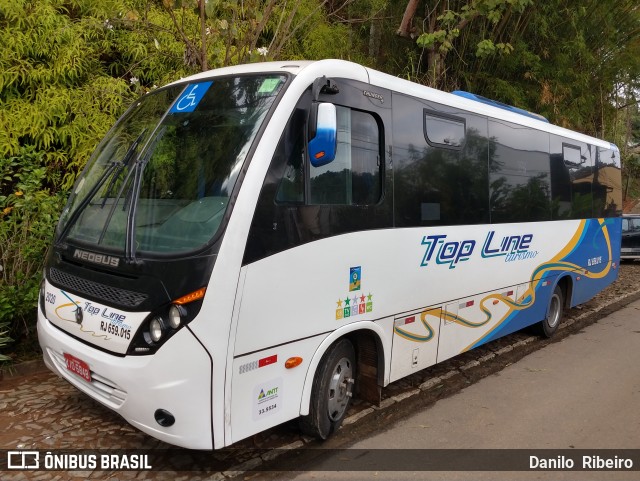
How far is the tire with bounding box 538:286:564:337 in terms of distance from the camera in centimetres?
741

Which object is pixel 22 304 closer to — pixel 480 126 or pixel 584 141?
pixel 480 126

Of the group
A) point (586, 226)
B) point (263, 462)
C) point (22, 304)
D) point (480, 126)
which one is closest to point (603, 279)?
point (586, 226)

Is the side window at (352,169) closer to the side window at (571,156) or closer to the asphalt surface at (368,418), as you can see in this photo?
the asphalt surface at (368,418)

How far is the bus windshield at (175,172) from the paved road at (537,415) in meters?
1.94

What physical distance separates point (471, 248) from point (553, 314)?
10.4ft

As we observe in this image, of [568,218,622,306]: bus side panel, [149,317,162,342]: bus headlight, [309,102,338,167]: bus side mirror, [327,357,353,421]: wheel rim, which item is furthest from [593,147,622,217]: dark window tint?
[149,317,162,342]: bus headlight

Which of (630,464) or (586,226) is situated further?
(586,226)

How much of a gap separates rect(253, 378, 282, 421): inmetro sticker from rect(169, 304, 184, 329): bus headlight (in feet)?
2.24

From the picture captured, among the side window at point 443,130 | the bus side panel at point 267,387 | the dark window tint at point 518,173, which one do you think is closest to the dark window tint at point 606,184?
the dark window tint at point 518,173

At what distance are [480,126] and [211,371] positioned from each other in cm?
398

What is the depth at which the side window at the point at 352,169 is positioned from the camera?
3707mm

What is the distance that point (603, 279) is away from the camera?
29.6 ft

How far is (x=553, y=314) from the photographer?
7.65 meters

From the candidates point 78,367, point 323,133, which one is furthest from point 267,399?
point 323,133
